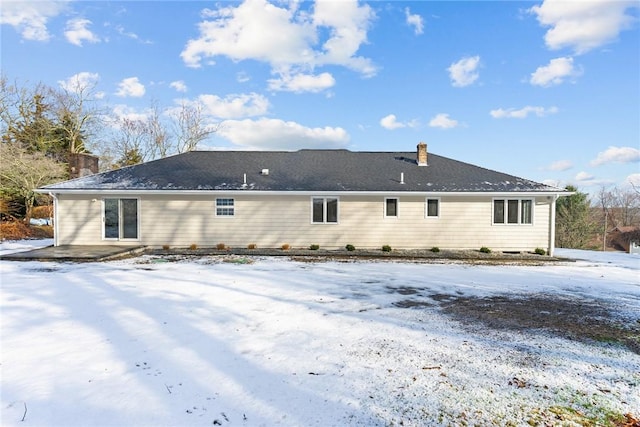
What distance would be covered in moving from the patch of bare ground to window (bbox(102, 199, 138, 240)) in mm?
11895

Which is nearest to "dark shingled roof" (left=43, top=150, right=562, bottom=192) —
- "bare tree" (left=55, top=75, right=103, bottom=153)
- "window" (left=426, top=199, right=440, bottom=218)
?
"window" (left=426, top=199, right=440, bottom=218)

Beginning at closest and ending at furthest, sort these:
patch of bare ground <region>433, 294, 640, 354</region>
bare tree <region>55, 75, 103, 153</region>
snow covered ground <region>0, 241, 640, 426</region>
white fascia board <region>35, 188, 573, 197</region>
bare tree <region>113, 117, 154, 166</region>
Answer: snow covered ground <region>0, 241, 640, 426</region> < patch of bare ground <region>433, 294, 640, 354</region> < white fascia board <region>35, 188, 573, 197</region> < bare tree <region>55, 75, 103, 153</region> < bare tree <region>113, 117, 154, 166</region>

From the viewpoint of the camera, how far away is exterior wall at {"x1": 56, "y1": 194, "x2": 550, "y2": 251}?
12.9 meters

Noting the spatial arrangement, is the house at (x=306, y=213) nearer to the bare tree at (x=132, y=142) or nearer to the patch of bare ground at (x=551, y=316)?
the patch of bare ground at (x=551, y=316)

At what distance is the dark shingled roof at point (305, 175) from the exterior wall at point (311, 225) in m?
0.53

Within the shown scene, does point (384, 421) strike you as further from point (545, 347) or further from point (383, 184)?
point (383, 184)

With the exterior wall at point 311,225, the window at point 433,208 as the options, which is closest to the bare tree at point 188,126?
the exterior wall at point 311,225

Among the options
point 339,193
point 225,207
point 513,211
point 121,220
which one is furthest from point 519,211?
point 121,220

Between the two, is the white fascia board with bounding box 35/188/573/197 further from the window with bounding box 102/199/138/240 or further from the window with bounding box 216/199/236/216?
the window with bounding box 102/199/138/240

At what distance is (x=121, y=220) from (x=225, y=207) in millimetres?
4159

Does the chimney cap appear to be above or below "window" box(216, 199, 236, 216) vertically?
above

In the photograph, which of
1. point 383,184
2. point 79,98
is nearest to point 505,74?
point 383,184

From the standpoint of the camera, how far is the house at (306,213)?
12.8 m

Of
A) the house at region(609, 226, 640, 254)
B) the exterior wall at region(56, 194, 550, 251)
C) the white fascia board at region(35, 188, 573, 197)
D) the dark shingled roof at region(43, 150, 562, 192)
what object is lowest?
the house at region(609, 226, 640, 254)
